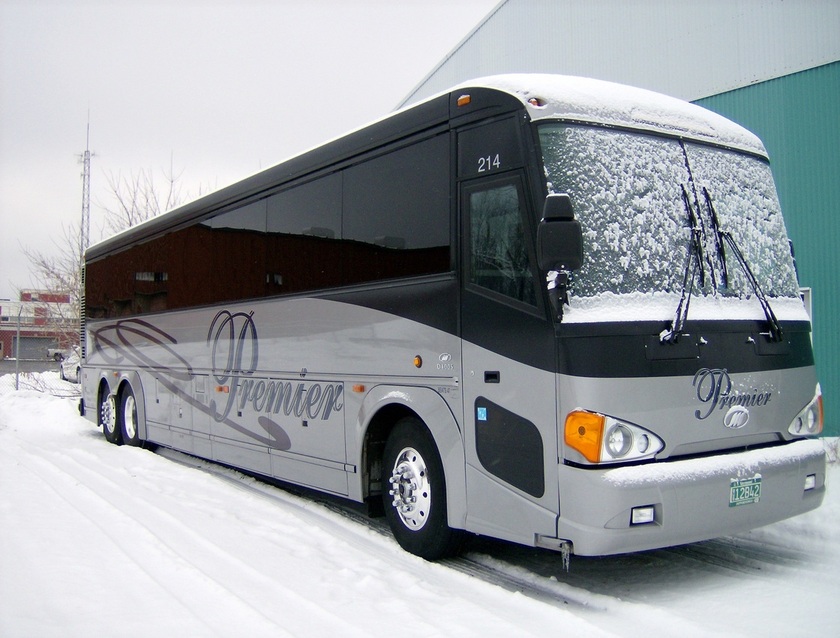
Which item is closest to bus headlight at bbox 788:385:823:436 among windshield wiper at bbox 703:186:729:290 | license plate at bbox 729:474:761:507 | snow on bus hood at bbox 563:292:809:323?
license plate at bbox 729:474:761:507

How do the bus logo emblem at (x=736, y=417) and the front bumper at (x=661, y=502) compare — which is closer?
the front bumper at (x=661, y=502)

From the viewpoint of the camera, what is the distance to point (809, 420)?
233 inches

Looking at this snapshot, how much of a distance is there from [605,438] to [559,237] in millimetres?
1257

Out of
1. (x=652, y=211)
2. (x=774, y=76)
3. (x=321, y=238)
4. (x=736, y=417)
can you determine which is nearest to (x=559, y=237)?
(x=652, y=211)

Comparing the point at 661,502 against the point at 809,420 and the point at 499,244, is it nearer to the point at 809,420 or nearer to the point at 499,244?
the point at 809,420

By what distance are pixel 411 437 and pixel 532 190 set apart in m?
2.32

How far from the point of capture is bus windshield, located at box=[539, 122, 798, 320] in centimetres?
515

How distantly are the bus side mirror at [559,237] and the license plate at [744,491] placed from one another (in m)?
1.82

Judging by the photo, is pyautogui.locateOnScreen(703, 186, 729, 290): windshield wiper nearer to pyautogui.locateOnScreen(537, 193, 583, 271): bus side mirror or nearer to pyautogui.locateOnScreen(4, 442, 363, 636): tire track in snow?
pyautogui.locateOnScreen(537, 193, 583, 271): bus side mirror

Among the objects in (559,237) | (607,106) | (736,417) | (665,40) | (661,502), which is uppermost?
(665,40)

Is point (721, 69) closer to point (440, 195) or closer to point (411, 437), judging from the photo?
point (440, 195)

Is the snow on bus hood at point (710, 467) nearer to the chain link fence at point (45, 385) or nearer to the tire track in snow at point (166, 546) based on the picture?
the tire track in snow at point (166, 546)

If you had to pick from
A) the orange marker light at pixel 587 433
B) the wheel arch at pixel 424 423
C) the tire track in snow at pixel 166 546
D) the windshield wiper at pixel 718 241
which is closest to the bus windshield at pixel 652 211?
the windshield wiper at pixel 718 241

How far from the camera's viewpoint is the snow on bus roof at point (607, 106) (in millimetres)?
5324
